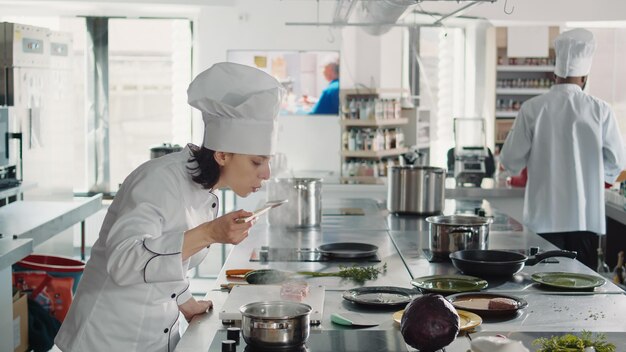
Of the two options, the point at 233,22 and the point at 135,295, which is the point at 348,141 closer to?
the point at 233,22

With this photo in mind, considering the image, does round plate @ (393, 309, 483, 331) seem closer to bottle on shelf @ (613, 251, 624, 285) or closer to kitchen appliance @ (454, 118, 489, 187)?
bottle on shelf @ (613, 251, 624, 285)

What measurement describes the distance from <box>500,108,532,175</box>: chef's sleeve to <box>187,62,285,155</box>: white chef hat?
2.74 meters

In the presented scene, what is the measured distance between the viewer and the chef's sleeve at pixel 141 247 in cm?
221

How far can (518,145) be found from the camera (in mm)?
4895

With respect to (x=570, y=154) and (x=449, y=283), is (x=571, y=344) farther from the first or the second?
(x=570, y=154)

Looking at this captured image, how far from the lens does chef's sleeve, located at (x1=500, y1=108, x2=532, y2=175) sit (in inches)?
192

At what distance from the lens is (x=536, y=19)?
9445 millimetres

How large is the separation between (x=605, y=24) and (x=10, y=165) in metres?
7.03

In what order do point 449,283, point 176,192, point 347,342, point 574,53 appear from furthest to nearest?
point 574,53 < point 449,283 < point 176,192 < point 347,342

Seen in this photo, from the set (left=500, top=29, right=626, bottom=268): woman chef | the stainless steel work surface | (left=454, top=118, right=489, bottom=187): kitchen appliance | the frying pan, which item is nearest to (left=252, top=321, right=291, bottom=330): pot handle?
the frying pan

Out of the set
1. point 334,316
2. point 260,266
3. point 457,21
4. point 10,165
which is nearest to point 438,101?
point 457,21

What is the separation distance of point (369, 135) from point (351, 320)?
19.3 ft

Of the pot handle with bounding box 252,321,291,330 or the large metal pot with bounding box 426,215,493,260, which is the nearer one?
the pot handle with bounding box 252,321,291,330

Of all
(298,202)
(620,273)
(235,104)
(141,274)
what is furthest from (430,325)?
(620,273)
